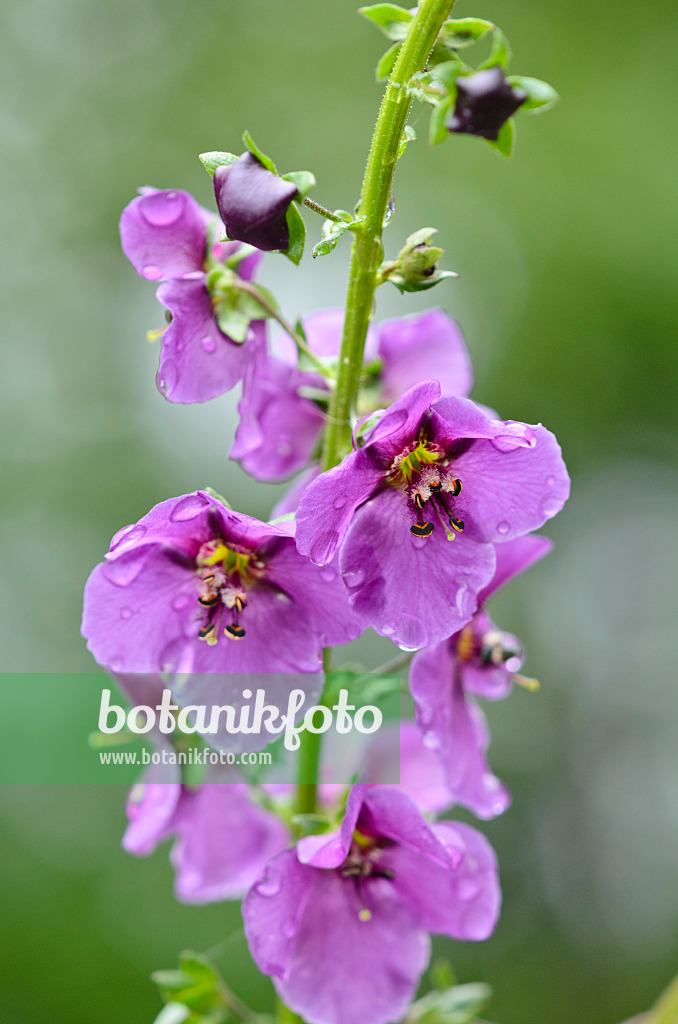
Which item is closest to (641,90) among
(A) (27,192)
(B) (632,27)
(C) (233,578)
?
(B) (632,27)

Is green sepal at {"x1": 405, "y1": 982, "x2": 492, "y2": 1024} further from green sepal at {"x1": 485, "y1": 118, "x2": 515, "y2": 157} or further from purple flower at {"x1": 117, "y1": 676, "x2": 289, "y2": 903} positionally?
green sepal at {"x1": 485, "y1": 118, "x2": 515, "y2": 157}

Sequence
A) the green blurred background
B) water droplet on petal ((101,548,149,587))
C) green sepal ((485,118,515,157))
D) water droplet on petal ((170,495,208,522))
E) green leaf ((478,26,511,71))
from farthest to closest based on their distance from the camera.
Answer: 1. the green blurred background
2. water droplet on petal ((101,548,149,587))
3. water droplet on petal ((170,495,208,522))
4. green sepal ((485,118,515,157))
5. green leaf ((478,26,511,71))

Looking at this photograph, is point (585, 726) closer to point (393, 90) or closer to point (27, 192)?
point (27, 192)

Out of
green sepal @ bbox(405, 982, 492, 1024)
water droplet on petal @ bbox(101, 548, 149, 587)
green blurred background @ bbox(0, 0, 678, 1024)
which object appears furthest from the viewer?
green blurred background @ bbox(0, 0, 678, 1024)

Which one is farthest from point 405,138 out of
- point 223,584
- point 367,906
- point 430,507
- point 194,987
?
point 194,987

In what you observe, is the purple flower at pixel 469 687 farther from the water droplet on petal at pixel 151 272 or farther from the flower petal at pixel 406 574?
the water droplet on petal at pixel 151 272

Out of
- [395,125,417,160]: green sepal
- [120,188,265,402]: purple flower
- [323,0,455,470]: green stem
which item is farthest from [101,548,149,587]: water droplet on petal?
[395,125,417,160]: green sepal

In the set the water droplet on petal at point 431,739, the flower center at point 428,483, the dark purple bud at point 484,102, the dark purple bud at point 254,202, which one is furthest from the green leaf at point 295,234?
the water droplet on petal at point 431,739
